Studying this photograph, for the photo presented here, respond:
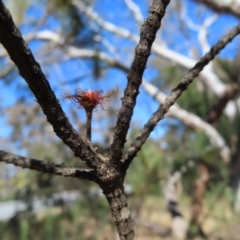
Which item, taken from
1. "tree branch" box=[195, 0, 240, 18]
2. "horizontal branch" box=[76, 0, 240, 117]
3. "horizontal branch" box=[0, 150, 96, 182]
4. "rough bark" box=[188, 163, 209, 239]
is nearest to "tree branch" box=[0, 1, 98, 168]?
"horizontal branch" box=[0, 150, 96, 182]

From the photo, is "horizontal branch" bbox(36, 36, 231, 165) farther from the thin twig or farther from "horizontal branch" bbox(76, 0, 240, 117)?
the thin twig

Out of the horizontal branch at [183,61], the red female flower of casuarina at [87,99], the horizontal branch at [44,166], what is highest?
the horizontal branch at [183,61]

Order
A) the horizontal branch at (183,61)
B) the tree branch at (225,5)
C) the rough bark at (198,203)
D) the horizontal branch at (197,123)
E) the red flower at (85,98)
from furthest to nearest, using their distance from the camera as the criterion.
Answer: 1. the horizontal branch at (183,61)
2. the horizontal branch at (197,123)
3. the rough bark at (198,203)
4. the tree branch at (225,5)
5. the red flower at (85,98)

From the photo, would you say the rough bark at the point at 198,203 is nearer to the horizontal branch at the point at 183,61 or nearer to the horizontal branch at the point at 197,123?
the horizontal branch at the point at 197,123

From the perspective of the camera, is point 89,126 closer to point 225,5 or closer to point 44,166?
point 44,166

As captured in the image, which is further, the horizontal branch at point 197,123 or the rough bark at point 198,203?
the horizontal branch at point 197,123

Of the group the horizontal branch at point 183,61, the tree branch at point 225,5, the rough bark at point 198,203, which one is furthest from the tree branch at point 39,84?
the horizontal branch at point 183,61

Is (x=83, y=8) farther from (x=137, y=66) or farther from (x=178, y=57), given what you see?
(x=137, y=66)
